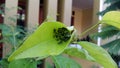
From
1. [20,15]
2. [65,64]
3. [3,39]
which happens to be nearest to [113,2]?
[20,15]

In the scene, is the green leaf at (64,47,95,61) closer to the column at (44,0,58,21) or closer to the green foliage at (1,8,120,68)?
the green foliage at (1,8,120,68)

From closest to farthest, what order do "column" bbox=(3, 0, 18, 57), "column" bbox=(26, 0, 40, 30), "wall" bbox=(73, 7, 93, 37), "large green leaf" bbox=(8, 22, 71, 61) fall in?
"large green leaf" bbox=(8, 22, 71, 61), "column" bbox=(3, 0, 18, 57), "column" bbox=(26, 0, 40, 30), "wall" bbox=(73, 7, 93, 37)

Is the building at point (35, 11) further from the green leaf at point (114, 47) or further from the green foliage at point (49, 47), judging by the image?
the green foliage at point (49, 47)

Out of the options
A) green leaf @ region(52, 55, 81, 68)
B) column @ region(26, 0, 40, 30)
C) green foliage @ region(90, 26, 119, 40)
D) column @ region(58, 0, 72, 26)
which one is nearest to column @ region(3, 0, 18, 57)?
column @ region(26, 0, 40, 30)

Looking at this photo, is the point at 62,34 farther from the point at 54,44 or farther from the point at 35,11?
the point at 35,11

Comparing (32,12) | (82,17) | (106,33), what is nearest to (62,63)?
(32,12)

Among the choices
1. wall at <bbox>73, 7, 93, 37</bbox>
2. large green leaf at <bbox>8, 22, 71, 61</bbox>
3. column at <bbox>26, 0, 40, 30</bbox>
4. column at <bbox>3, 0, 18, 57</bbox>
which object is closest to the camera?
large green leaf at <bbox>8, 22, 71, 61</bbox>

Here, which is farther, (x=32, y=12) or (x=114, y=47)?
(x=114, y=47)

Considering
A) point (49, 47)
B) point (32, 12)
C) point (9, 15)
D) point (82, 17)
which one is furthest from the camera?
point (82, 17)

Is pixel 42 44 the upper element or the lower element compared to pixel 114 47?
upper
